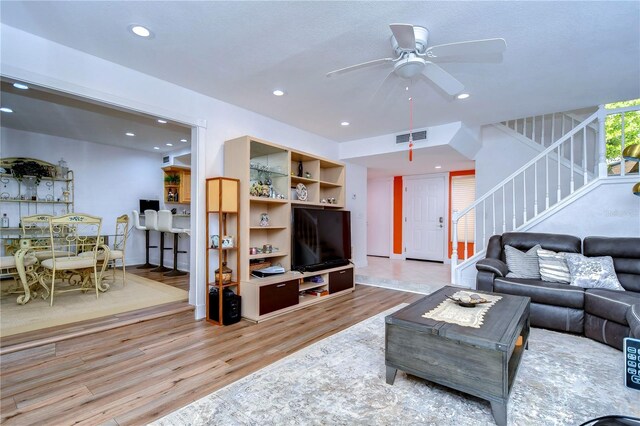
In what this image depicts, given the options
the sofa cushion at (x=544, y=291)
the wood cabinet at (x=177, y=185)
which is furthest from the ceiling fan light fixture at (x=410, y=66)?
the wood cabinet at (x=177, y=185)

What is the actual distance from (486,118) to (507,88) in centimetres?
108

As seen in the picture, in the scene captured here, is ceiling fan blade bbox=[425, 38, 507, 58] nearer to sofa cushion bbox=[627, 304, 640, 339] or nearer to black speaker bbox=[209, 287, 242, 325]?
sofa cushion bbox=[627, 304, 640, 339]

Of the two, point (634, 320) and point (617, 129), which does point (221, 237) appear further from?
point (617, 129)

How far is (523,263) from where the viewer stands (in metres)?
3.47

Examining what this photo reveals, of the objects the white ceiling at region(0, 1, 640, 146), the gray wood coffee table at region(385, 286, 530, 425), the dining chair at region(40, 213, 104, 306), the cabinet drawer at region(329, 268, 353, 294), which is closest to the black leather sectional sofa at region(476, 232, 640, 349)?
the gray wood coffee table at region(385, 286, 530, 425)

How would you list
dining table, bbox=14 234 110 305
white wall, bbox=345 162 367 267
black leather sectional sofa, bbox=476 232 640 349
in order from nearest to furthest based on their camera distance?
1. black leather sectional sofa, bbox=476 232 640 349
2. dining table, bbox=14 234 110 305
3. white wall, bbox=345 162 367 267

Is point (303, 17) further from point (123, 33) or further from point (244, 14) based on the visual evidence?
point (123, 33)

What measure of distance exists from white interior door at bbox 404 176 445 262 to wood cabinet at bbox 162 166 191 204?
520 centimetres

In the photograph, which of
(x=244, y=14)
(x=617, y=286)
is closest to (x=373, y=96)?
(x=244, y=14)

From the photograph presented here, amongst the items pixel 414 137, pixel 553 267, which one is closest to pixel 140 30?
pixel 414 137

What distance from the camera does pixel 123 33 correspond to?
2424mm

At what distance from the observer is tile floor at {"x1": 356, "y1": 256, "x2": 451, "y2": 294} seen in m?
4.73

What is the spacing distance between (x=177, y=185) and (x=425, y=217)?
5.79 meters

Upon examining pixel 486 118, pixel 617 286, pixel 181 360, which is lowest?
pixel 181 360
